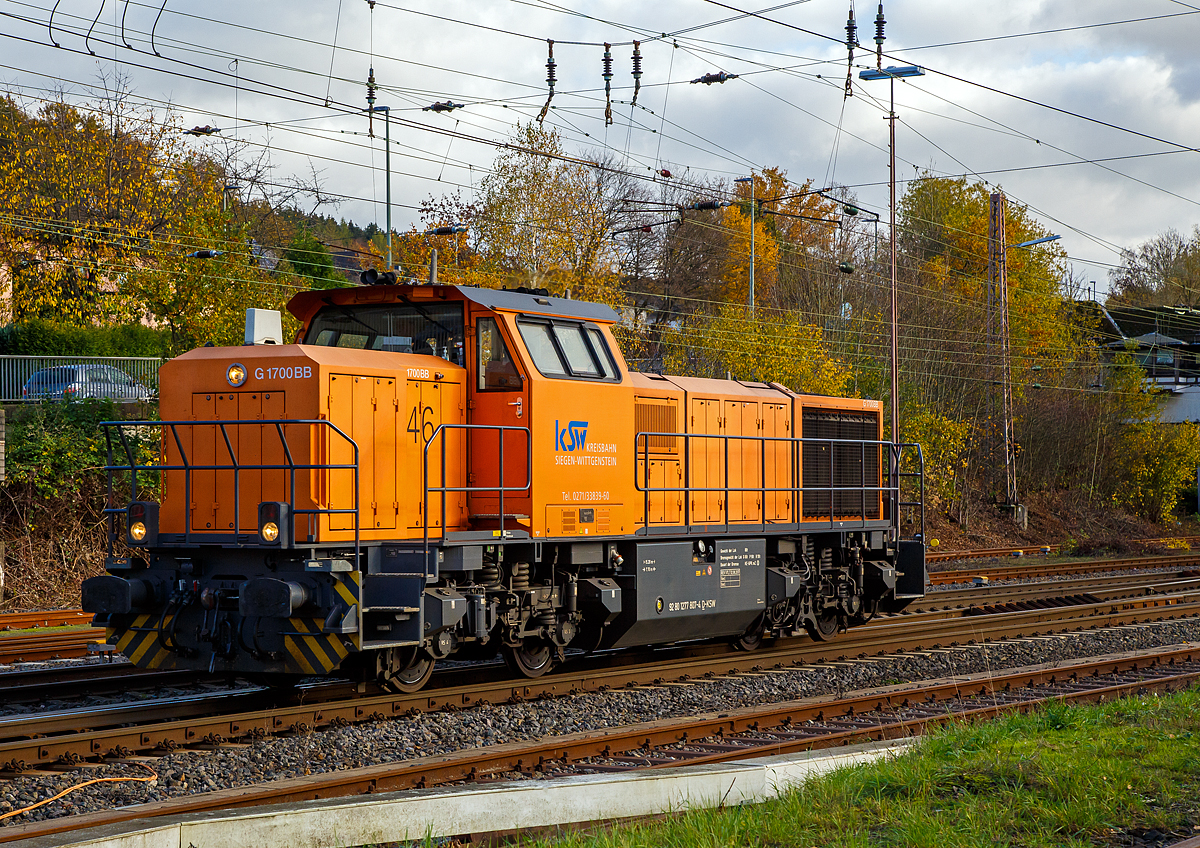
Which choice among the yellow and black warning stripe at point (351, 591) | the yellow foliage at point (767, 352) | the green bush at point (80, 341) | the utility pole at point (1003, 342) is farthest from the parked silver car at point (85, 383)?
the utility pole at point (1003, 342)

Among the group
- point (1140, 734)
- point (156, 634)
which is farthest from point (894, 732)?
point (156, 634)

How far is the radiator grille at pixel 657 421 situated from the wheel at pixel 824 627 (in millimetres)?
3381

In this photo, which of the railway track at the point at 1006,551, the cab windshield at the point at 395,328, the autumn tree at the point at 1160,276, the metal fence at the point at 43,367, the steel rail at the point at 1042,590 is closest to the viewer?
the cab windshield at the point at 395,328

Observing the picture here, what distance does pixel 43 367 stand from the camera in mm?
24375

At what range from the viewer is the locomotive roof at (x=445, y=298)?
9312mm

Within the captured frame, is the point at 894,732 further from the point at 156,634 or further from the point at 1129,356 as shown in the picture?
the point at 1129,356

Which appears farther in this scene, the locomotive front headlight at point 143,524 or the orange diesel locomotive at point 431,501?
the locomotive front headlight at point 143,524

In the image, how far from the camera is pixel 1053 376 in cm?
4062

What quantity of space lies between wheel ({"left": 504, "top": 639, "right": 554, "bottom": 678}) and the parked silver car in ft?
48.7

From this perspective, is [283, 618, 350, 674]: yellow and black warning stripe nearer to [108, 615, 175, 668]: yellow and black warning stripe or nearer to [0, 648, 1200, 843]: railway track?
[108, 615, 175, 668]: yellow and black warning stripe

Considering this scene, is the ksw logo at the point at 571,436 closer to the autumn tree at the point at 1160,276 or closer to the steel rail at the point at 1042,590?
the steel rail at the point at 1042,590

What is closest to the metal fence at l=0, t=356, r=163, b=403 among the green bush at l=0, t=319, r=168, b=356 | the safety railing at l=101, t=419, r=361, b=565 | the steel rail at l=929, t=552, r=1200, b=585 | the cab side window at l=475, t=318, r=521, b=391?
the green bush at l=0, t=319, r=168, b=356

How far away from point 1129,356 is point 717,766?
132 feet

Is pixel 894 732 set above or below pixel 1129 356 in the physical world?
below
